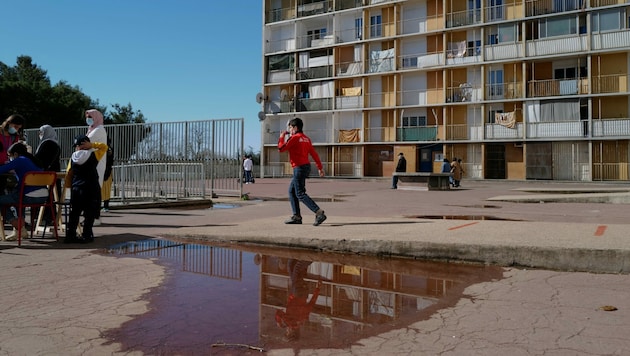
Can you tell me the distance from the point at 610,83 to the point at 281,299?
37330 millimetres

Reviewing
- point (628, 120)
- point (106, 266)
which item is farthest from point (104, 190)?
point (628, 120)

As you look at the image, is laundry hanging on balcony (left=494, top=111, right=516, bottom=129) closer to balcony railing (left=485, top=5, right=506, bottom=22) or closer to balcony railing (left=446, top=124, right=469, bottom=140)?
balcony railing (left=446, top=124, right=469, bottom=140)

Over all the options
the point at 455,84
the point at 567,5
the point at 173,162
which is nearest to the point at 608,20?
the point at 567,5

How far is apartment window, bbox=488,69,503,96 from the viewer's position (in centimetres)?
3872

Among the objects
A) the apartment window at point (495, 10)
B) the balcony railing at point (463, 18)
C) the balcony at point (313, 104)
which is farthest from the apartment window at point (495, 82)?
the balcony at point (313, 104)

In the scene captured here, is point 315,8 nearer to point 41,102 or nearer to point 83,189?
point 41,102

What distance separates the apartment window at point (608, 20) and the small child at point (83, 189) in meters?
37.0

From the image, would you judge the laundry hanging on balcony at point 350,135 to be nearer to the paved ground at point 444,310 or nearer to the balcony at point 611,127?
the balcony at point 611,127

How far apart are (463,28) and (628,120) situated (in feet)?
45.0

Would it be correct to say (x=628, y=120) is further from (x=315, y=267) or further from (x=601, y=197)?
(x=315, y=267)

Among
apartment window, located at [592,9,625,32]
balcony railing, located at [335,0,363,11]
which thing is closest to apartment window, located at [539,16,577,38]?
apartment window, located at [592,9,625,32]

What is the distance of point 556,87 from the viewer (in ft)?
119

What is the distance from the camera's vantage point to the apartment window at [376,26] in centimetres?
4472

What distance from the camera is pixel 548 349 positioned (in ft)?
10.2
